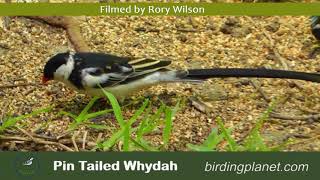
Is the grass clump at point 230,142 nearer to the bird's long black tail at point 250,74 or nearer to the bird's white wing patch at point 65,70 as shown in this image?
the bird's long black tail at point 250,74

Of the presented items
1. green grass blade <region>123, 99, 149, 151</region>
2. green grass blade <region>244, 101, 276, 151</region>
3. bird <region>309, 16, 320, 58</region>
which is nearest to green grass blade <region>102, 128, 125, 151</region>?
green grass blade <region>123, 99, 149, 151</region>

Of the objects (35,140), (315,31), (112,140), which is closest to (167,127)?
(112,140)

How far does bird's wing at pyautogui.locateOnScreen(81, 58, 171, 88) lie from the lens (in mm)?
1791

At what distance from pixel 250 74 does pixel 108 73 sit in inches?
11.2

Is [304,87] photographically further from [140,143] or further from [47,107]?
[47,107]

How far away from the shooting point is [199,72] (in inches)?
72.2

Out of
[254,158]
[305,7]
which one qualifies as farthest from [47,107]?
A: [305,7]

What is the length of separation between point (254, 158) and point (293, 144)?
3.8 inches

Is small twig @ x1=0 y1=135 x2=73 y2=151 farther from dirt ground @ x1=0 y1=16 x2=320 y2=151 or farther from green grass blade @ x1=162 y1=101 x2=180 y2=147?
green grass blade @ x1=162 y1=101 x2=180 y2=147

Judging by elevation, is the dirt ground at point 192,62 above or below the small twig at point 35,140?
above

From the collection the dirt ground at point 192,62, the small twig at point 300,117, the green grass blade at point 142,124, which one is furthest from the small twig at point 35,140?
the small twig at point 300,117

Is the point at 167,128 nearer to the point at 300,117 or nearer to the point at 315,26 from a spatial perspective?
the point at 300,117

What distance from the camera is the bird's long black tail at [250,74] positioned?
1838 mm

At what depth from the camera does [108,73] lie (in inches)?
70.9
